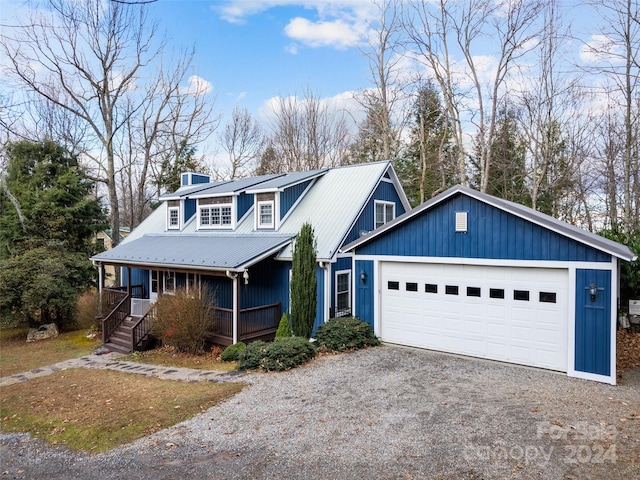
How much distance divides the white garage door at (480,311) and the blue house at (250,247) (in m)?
1.59

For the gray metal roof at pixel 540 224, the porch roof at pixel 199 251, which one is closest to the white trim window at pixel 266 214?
the porch roof at pixel 199 251

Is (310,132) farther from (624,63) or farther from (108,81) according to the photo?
(624,63)

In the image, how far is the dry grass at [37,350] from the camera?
40.4 feet

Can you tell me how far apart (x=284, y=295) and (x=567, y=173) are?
16.6m

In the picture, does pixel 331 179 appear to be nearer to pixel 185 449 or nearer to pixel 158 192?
pixel 185 449

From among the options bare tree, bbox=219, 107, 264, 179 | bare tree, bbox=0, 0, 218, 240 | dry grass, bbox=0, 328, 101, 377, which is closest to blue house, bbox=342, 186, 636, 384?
dry grass, bbox=0, 328, 101, 377

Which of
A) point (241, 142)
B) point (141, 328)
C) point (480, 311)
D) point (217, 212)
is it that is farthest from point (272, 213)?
point (241, 142)

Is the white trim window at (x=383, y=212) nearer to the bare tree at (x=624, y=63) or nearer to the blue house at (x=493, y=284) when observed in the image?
the blue house at (x=493, y=284)

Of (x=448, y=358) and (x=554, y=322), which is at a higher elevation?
(x=554, y=322)

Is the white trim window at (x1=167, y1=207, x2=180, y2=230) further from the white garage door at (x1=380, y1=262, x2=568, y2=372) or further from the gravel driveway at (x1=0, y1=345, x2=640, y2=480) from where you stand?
the gravel driveway at (x1=0, y1=345, x2=640, y2=480)

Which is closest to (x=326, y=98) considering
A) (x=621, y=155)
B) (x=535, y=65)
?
(x=535, y=65)

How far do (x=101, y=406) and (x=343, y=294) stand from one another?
734 centimetres

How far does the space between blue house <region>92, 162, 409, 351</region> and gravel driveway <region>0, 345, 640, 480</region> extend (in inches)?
170

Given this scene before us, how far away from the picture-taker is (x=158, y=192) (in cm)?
2981
